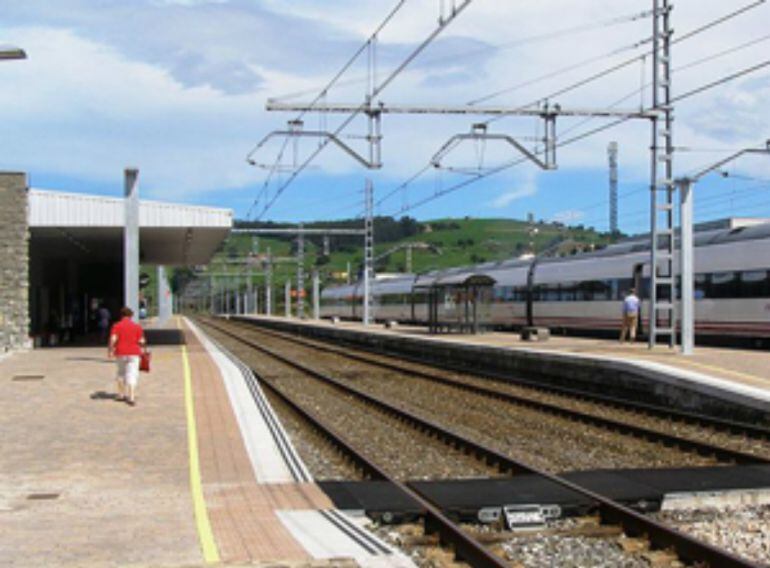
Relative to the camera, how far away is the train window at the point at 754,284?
24.4 m

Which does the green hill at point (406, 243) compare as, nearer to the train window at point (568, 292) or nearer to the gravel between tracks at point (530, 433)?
the train window at point (568, 292)

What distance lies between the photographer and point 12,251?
2862cm

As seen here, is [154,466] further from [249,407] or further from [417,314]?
[417,314]

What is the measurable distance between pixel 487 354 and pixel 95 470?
745 inches

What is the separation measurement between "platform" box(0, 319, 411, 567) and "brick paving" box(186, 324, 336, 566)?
0.01 metres

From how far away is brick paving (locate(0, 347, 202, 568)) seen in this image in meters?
6.52

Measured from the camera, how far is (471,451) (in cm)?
1197

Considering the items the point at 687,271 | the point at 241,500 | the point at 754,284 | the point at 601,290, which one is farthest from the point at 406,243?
the point at 241,500

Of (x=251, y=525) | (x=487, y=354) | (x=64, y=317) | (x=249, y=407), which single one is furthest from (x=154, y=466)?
(x=64, y=317)

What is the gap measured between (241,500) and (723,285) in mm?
20811

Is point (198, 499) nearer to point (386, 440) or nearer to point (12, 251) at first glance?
point (386, 440)

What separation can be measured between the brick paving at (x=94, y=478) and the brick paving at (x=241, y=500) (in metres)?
0.23

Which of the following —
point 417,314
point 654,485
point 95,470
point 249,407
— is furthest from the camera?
point 417,314

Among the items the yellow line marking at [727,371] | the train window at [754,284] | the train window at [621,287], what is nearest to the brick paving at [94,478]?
the yellow line marking at [727,371]
